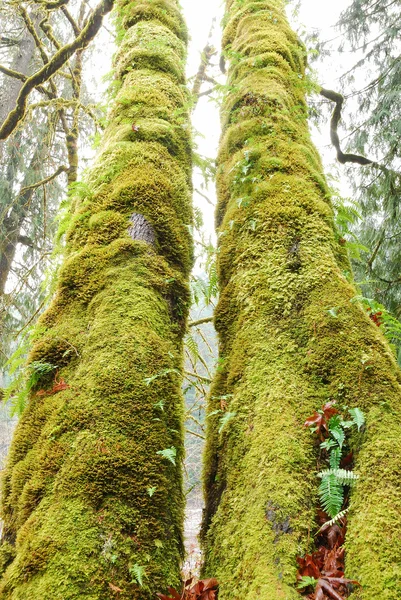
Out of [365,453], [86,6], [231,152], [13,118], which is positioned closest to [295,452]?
[365,453]

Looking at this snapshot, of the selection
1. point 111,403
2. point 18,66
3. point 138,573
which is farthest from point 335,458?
point 18,66

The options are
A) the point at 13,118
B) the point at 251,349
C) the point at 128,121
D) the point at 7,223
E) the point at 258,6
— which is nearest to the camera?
the point at 251,349

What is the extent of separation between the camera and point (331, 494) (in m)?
1.70

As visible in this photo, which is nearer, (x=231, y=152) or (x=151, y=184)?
(x=151, y=184)

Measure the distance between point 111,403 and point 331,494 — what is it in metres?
1.05

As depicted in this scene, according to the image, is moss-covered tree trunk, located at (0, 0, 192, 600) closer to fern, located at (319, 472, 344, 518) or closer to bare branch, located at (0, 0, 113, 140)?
fern, located at (319, 472, 344, 518)

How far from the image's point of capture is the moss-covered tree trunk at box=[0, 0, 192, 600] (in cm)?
165

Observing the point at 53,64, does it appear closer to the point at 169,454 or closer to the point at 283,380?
the point at 283,380

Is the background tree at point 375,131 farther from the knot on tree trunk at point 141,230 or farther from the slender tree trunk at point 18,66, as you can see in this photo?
the slender tree trunk at point 18,66

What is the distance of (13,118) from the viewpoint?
5.07 m

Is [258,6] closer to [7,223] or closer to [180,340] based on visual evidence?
[180,340]

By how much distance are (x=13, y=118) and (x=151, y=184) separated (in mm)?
3108

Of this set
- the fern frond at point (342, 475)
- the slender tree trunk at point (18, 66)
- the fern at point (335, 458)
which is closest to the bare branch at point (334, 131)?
the fern at point (335, 458)

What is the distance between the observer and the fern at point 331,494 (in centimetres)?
167
